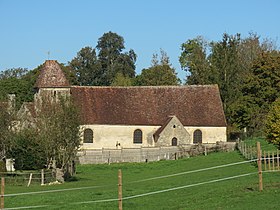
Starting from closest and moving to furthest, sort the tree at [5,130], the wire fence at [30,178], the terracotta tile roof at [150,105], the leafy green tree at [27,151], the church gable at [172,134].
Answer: the wire fence at [30,178] < the leafy green tree at [27,151] < the tree at [5,130] < the church gable at [172,134] < the terracotta tile roof at [150,105]

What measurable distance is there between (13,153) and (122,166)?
32.4 feet

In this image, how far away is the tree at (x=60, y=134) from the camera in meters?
43.1

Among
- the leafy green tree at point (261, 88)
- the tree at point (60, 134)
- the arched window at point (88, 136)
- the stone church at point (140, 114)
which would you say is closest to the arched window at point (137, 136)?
the stone church at point (140, 114)

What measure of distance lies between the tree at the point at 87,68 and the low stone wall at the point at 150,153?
49650 millimetres

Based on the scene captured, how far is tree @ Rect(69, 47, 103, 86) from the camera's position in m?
→ 107

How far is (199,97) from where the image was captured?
68.3 meters

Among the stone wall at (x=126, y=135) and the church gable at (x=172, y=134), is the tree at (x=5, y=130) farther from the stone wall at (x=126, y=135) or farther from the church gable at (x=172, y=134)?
the church gable at (x=172, y=134)

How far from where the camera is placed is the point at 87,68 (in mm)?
108250

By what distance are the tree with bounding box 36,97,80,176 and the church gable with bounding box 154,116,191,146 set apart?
66.4 feet

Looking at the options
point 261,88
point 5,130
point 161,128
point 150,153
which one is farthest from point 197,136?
point 5,130

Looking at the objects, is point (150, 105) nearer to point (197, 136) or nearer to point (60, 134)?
point (197, 136)

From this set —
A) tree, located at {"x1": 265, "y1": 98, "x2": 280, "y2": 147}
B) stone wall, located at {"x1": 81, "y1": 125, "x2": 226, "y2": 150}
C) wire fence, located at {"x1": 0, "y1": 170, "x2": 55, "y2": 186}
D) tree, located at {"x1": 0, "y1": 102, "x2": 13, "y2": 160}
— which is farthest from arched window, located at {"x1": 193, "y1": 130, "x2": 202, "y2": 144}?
tree, located at {"x1": 265, "y1": 98, "x2": 280, "y2": 147}

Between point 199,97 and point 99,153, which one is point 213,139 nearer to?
point 199,97

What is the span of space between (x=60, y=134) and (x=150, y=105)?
25.3m
